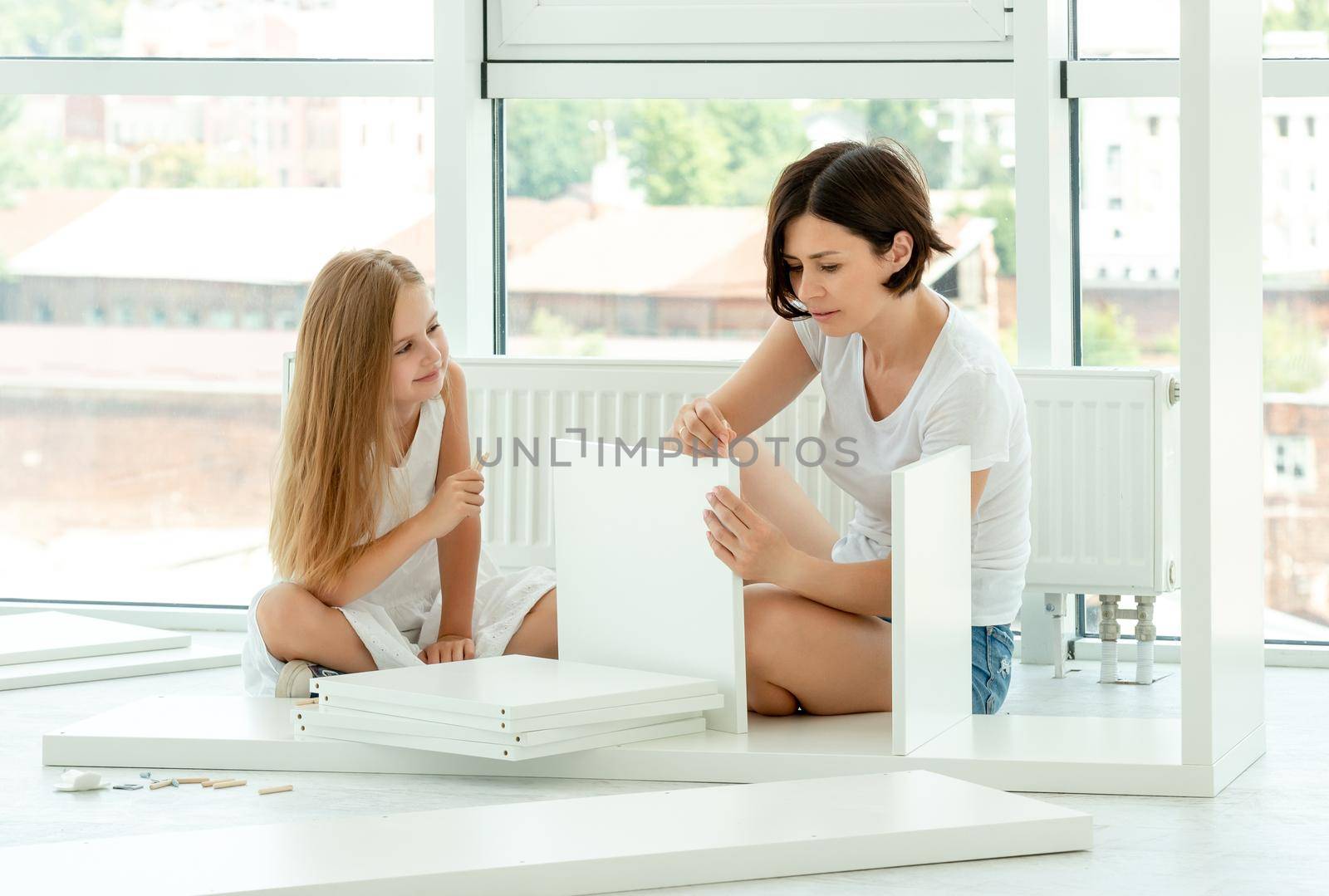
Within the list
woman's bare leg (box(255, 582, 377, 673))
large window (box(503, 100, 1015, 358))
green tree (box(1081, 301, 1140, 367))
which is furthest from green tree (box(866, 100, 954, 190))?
woman's bare leg (box(255, 582, 377, 673))

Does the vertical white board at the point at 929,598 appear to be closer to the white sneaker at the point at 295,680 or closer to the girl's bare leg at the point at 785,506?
the girl's bare leg at the point at 785,506

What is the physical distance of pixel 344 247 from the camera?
317 cm

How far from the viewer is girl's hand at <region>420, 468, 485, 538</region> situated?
7.25 feet

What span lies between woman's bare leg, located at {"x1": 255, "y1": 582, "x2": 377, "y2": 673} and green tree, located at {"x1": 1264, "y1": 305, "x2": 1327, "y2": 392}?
1636 mm

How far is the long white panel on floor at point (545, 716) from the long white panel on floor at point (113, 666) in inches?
30.8

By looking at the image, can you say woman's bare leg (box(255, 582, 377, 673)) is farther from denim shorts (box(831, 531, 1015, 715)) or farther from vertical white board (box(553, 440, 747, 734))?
denim shorts (box(831, 531, 1015, 715))

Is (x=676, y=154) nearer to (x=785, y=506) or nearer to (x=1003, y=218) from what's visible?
(x=1003, y=218)

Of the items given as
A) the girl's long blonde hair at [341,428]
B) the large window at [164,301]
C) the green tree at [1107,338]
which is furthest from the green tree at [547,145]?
the green tree at [1107,338]

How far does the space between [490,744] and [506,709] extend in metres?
0.06

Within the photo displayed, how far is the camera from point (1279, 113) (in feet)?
8.89

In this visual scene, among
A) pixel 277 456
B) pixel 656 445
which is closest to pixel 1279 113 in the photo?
pixel 656 445

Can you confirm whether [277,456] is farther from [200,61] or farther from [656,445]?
[200,61]

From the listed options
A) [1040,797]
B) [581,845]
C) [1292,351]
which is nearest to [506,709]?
[581,845]

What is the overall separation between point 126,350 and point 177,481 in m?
0.29
